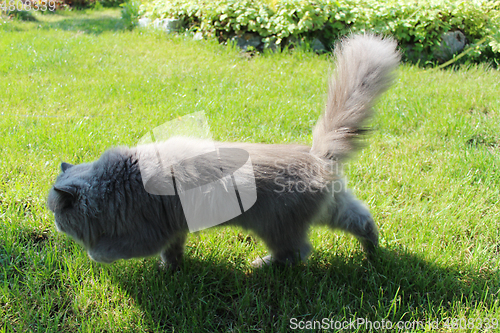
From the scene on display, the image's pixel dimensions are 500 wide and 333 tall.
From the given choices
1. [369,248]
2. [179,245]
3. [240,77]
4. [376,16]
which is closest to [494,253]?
[369,248]

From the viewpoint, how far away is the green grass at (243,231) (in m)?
2.12

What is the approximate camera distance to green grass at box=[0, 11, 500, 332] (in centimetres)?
212

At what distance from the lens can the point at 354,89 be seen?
210 cm

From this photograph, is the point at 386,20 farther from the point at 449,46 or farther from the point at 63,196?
the point at 63,196

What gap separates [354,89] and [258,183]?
85cm

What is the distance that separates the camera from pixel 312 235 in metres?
2.71

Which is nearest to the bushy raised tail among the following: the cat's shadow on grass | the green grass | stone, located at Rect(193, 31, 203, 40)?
the green grass

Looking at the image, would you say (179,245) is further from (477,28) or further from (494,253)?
(477,28)

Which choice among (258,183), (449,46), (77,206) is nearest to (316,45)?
(449,46)

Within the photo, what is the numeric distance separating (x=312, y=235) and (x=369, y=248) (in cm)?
44

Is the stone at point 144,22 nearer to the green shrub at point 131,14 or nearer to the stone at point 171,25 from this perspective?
the green shrub at point 131,14

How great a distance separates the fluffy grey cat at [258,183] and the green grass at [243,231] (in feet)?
1.15

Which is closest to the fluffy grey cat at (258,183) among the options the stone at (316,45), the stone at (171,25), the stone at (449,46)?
the stone at (316,45)

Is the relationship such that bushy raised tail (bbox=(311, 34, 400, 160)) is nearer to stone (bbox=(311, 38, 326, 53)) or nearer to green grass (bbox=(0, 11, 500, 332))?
green grass (bbox=(0, 11, 500, 332))
